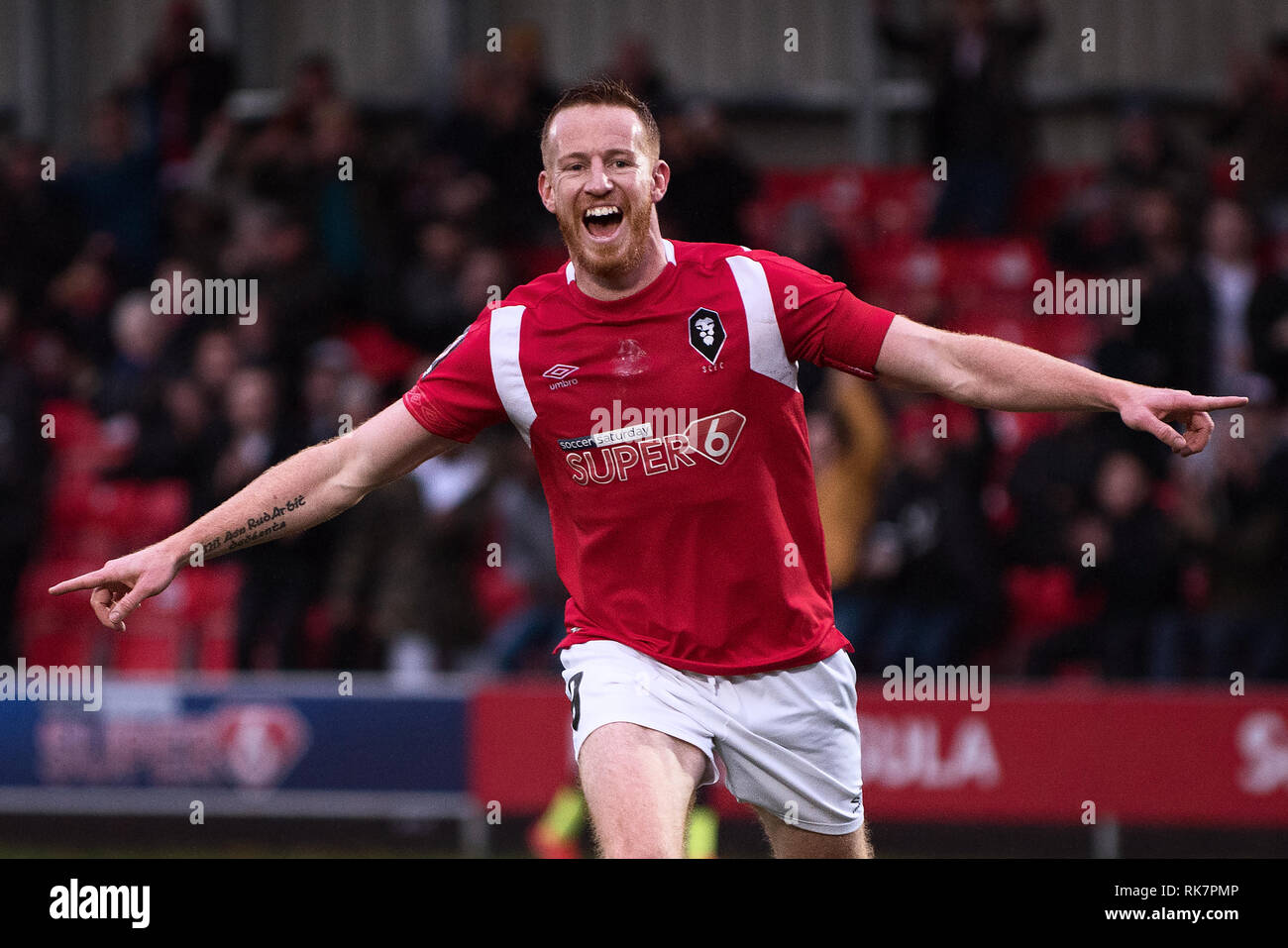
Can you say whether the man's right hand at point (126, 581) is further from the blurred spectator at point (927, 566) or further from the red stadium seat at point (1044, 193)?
the red stadium seat at point (1044, 193)

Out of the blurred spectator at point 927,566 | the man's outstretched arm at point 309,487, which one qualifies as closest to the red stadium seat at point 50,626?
the blurred spectator at point 927,566

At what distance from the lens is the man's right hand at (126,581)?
518cm

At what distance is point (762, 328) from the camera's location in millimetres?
5312

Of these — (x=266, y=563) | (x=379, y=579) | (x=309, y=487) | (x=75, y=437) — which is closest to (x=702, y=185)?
(x=379, y=579)

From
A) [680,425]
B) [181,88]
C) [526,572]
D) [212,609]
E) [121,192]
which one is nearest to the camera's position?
[680,425]

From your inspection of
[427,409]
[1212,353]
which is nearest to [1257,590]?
[1212,353]

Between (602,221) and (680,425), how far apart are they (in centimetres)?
61

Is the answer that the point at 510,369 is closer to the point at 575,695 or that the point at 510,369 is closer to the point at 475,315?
the point at 575,695

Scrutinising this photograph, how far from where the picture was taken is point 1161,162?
516 inches

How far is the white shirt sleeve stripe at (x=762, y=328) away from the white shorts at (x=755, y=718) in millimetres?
883

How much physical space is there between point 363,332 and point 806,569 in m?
8.50

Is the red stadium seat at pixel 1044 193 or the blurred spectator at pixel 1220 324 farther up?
the red stadium seat at pixel 1044 193

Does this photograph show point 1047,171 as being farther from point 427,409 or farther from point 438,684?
point 427,409

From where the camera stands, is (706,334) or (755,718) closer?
(706,334)
